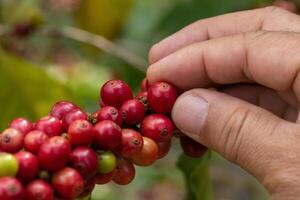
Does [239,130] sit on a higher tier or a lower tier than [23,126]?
lower

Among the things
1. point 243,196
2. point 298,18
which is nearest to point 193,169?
point 298,18

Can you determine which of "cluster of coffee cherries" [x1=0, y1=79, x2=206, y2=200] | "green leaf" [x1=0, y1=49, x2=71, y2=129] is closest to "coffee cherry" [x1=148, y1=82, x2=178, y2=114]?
"cluster of coffee cherries" [x1=0, y1=79, x2=206, y2=200]

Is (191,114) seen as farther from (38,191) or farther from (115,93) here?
(38,191)

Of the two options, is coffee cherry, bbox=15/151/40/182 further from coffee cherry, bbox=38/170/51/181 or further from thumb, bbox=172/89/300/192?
thumb, bbox=172/89/300/192

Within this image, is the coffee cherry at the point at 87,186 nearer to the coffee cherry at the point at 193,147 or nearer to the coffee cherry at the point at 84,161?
the coffee cherry at the point at 84,161

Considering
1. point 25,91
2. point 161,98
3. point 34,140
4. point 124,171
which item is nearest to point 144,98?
point 161,98

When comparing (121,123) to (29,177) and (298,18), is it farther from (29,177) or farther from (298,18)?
(298,18)
